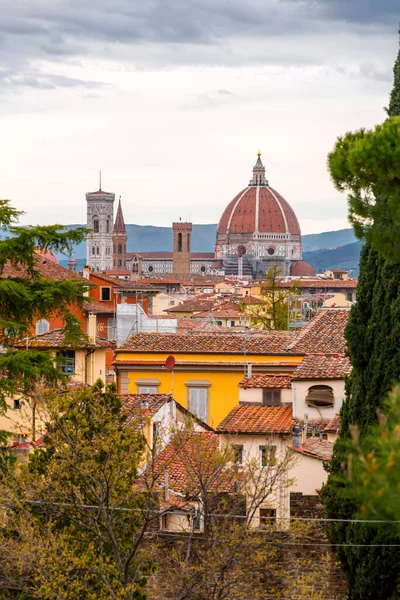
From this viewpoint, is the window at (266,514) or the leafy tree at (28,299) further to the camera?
the window at (266,514)

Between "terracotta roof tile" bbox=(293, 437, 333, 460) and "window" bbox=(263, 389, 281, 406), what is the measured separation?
3086mm

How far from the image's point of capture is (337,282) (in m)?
138

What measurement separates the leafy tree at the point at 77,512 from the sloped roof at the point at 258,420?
327 cm

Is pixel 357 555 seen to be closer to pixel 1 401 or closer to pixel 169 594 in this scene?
pixel 169 594

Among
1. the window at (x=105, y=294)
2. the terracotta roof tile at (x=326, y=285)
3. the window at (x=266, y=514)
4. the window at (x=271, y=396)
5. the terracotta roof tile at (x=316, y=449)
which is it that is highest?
the terracotta roof tile at (x=326, y=285)

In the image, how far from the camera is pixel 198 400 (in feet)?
88.3

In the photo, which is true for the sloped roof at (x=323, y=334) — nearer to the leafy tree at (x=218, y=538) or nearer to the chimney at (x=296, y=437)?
the chimney at (x=296, y=437)

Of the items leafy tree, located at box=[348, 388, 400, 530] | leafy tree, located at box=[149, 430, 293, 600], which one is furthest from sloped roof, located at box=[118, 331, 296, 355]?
leafy tree, located at box=[348, 388, 400, 530]

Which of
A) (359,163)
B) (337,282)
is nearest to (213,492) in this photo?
(359,163)

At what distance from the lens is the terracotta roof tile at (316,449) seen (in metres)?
15.8

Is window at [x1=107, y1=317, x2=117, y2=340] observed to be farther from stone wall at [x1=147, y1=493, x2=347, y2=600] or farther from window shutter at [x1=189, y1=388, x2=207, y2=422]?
stone wall at [x1=147, y1=493, x2=347, y2=600]

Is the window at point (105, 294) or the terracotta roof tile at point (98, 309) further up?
the window at point (105, 294)

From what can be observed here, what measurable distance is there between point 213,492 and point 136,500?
2.86 feet

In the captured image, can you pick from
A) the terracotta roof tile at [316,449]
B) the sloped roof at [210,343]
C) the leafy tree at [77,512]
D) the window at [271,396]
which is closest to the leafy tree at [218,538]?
the leafy tree at [77,512]
